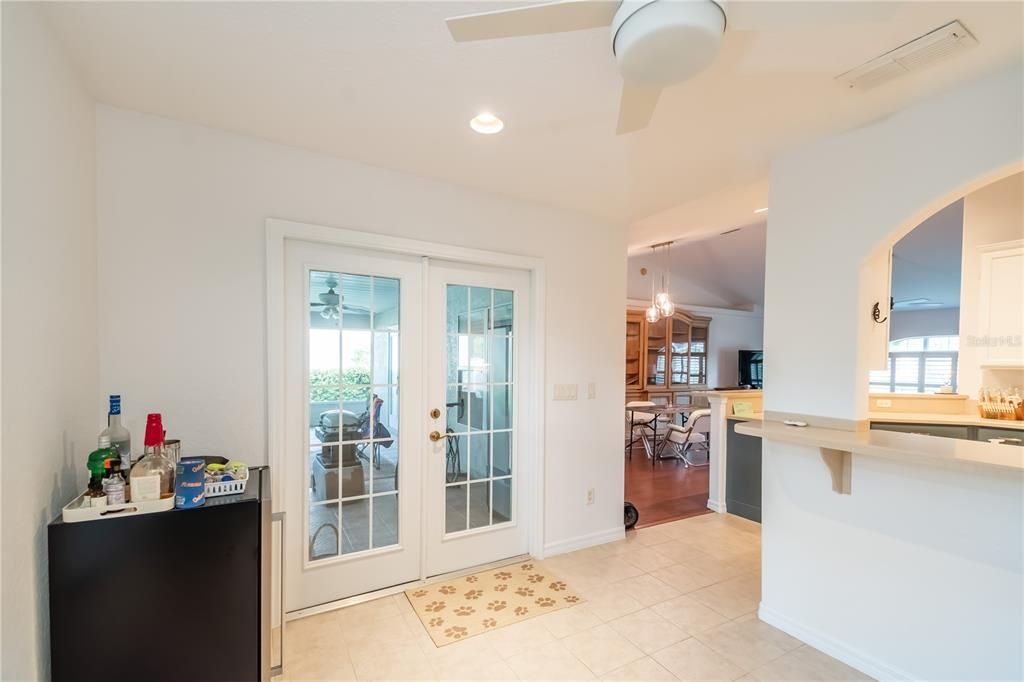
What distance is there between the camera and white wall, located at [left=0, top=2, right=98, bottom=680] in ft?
3.87

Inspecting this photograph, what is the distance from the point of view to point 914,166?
1.91m

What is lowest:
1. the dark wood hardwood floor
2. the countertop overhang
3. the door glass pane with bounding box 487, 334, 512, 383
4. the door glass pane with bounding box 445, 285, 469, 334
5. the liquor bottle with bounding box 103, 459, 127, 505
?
the dark wood hardwood floor

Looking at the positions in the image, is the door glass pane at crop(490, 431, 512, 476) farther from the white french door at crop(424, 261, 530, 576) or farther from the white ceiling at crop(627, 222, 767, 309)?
the white ceiling at crop(627, 222, 767, 309)

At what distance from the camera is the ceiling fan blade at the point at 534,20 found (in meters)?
1.07

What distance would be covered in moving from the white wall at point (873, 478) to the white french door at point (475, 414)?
1.51 m

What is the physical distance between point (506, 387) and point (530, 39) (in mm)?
2078

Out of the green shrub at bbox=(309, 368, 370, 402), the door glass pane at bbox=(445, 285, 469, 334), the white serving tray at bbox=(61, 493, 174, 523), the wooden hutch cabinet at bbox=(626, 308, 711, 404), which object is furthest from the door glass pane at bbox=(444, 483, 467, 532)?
the wooden hutch cabinet at bbox=(626, 308, 711, 404)

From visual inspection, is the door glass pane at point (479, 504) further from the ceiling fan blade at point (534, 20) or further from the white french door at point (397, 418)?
the ceiling fan blade at point (534, 20)

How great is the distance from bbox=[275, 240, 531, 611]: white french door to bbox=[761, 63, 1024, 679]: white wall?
157cm

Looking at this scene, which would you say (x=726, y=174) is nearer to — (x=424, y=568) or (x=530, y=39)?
(x=530, y=39)

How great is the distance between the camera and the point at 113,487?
4.67 feet

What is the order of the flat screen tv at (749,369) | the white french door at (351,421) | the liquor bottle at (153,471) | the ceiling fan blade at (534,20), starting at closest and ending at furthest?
the ceiling fan blade at (534,20), the liquor bottle at (153,471), the white french door at (351,421), the flat screen tv at (749,369)

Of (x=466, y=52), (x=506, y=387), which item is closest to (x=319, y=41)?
(x=466, y=52)

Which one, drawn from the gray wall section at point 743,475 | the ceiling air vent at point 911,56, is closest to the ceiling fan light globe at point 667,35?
the ceiling air vent at point 911,56
